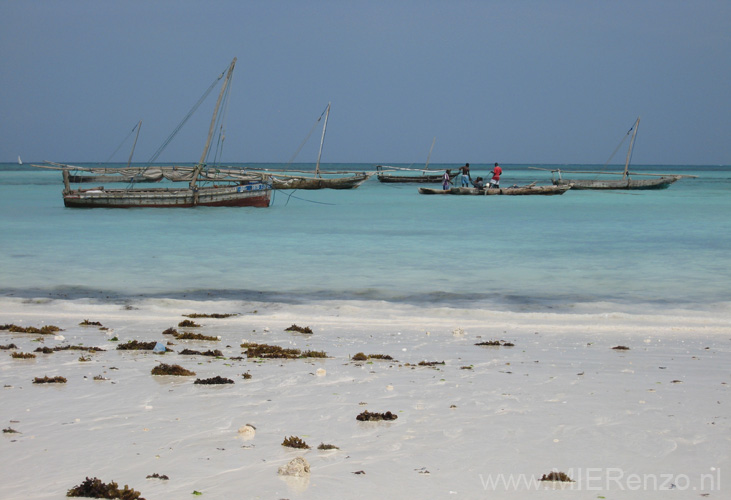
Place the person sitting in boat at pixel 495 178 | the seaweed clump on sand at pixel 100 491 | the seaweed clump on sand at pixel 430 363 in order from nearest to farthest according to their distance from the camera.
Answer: the seaweed clump on sand at pixel 100 491 < the seaweed clump on sand at pixel 430 363 < the person sitting in boat at pixel 495 178

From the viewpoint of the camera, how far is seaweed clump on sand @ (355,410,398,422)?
585 centimetres

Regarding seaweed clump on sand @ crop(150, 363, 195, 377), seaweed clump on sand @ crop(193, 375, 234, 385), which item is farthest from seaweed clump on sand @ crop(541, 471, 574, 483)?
seaweed clump on sand @ crop(150, 363, 195, 377)

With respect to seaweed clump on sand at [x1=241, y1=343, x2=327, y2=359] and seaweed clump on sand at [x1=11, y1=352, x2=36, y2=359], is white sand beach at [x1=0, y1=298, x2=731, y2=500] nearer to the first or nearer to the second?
seaweed clump on sand at [x1=11, y1=352, x2=36, y2=359]

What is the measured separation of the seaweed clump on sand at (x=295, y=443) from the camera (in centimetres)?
524

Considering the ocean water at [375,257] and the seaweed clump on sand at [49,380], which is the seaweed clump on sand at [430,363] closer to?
the seaweed clump on sand at [49,380]

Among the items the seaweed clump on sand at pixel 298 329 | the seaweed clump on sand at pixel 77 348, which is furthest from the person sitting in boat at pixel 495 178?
the seaweed clump on sand at pixel 77 348

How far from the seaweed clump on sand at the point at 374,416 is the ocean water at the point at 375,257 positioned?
755 centimetres

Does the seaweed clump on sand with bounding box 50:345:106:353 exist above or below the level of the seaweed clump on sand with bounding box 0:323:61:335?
above

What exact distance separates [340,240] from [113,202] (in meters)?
18.2

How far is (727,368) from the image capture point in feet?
25.7

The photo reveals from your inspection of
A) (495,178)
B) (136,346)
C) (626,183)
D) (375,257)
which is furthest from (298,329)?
(626,183)

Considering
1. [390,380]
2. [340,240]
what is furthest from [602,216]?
[390,380]

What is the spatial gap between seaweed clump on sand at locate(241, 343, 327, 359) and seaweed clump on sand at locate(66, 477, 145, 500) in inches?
155

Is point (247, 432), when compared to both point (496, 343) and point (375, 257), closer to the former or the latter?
point (496, 343)
